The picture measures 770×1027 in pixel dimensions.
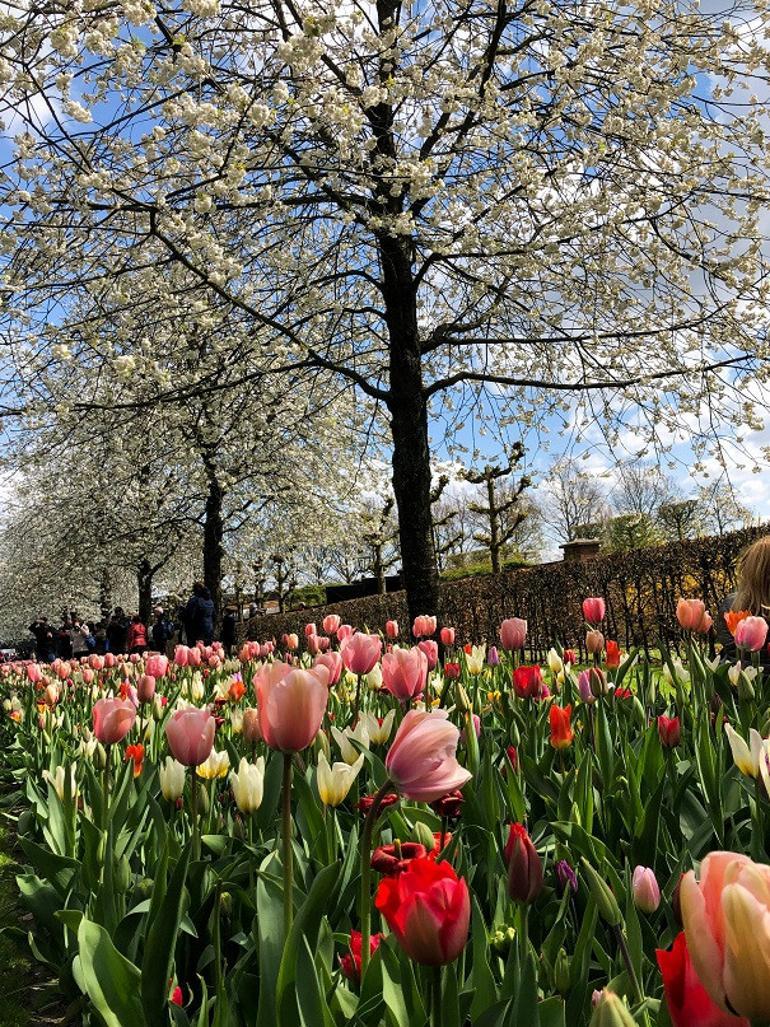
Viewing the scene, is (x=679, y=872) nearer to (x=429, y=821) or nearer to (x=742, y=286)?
(x=429, y=821)

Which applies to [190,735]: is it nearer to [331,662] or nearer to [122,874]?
[122,874]

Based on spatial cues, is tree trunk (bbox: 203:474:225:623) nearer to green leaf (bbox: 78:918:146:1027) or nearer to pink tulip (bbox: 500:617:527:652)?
pink tulip (bbox: 500:617:527:652)

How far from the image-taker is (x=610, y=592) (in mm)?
9062

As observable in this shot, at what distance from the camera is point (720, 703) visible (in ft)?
8.47

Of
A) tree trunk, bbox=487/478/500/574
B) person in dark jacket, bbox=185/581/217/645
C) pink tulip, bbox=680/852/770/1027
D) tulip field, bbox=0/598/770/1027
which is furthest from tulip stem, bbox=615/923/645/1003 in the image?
tree trunk, bbox=487/478/500/574

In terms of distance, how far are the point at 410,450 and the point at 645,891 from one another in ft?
22.2

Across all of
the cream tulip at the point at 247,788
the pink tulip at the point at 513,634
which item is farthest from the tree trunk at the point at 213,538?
the cream tulip at the point at 247,788

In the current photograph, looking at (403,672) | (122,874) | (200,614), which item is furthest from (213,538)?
(403,672)

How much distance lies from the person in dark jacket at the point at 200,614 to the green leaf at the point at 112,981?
10.1 m

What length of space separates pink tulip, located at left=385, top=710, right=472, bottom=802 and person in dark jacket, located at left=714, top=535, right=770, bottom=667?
2634 mm

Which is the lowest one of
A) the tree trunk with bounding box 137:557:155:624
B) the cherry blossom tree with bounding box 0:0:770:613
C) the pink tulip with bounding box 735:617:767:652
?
the pink tulip with bounding box 735:617:767:652

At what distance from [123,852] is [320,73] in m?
6.34

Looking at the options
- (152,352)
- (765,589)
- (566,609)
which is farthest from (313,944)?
(566,609)

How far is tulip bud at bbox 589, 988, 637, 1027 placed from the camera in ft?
2.14
